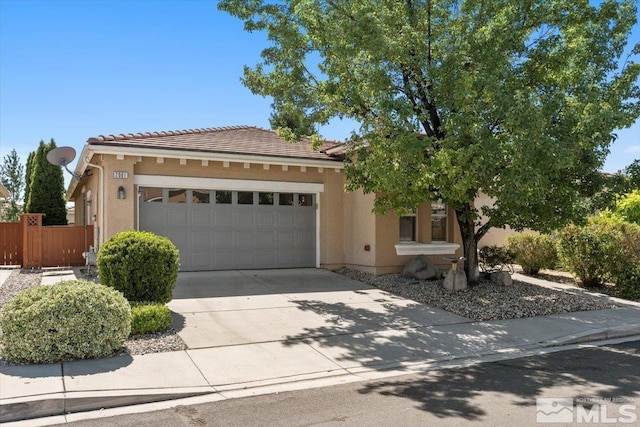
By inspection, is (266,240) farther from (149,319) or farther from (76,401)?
(76,401)

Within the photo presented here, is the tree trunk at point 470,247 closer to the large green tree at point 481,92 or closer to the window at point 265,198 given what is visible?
the large green tree at point 481,92

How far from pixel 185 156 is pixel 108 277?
5184 millimetres

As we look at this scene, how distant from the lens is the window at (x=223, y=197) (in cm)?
1352

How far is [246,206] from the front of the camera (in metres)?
13.8

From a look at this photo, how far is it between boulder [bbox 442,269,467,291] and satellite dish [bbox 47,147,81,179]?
422 inches

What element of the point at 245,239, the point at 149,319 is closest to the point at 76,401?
the point at 149,319

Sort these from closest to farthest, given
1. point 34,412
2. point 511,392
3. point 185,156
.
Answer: point 34,412 → point 511,392 → point 185,156

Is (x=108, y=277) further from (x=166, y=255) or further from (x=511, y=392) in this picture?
(x=511, y=392)

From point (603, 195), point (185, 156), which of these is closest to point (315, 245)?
point (185, 156)

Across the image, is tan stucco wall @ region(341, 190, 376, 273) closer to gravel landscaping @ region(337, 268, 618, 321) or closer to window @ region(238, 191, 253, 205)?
gravel landscaping @ region(337, 268, 618, 321)

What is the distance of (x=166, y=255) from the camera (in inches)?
322

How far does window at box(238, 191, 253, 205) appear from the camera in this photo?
13.8 m

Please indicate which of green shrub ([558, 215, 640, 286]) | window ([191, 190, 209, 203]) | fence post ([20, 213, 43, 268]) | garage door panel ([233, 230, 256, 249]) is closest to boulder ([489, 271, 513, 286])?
green shrub ([558, 215, 640, 286])

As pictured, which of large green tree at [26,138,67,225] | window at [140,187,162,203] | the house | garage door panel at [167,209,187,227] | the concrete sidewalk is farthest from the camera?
large green tree at [26,138,67,225]
